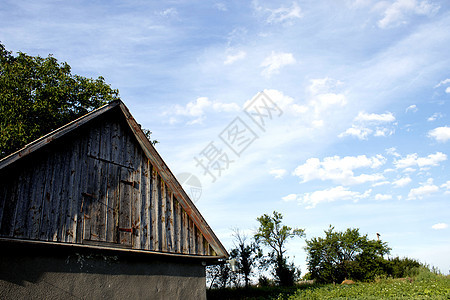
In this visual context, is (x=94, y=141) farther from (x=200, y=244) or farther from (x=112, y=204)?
(x=200, y=244)

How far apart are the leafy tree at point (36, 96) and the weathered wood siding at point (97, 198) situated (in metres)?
14.6

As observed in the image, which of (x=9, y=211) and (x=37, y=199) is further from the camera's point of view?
(x=37, y=199)

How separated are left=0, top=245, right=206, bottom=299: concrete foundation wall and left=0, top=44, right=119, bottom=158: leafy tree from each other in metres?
16.1

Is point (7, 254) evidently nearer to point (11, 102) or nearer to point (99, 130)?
point (99, 130)

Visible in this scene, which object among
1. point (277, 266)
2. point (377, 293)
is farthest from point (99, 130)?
point (277, 266)

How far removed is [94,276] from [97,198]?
1860 mm

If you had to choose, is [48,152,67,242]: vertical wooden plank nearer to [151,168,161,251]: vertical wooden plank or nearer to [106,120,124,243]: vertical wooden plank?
[106,120,124,243]: vertical wooden plank

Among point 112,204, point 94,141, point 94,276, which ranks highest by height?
point 94,141

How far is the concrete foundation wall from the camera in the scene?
6.29m

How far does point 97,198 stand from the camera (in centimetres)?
810

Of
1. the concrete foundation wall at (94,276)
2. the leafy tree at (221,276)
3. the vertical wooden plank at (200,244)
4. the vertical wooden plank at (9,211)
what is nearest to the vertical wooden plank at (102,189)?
the concrete foundation wall at (94,276)

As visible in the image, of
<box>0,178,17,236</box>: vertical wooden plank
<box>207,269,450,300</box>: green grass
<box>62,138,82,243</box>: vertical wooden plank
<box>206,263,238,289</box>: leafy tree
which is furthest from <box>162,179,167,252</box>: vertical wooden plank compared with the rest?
<box>206,263,238,289</box>: leafy tree

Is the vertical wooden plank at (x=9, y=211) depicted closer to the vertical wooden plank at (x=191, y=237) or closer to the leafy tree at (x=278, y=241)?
the vertical wooden plank at (x=191, y=237)

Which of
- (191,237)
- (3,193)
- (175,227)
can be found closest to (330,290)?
(191,237)
